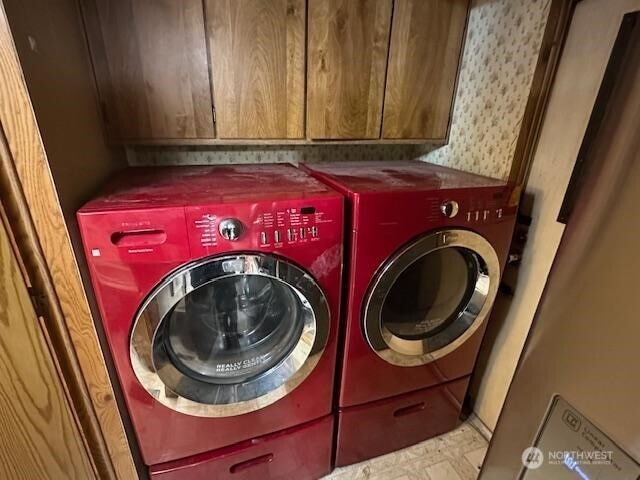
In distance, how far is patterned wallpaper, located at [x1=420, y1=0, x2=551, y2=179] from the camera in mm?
1137

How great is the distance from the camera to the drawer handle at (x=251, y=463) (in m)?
1.15

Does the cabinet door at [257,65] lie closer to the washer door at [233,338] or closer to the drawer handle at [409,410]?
the washer door at [233,338]

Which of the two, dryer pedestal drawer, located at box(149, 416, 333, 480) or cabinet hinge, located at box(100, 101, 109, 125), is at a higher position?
cabinet hinge, located at box(100, 101, 109, 125)

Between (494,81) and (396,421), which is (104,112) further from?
(396,421)

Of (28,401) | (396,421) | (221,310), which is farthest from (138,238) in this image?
(396,421)

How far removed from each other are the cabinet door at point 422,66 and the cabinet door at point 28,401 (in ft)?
4.28

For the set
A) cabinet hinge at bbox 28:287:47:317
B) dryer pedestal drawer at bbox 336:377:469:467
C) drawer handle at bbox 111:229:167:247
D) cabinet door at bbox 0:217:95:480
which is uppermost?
drawer handle at bbox 111:229:167:247

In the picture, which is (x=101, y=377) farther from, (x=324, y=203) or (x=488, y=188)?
(x=488, y=188)

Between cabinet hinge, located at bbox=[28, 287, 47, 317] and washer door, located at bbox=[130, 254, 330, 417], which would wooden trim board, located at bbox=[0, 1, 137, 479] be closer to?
cabinet hinge, located at bbox=[28, 287, 47, 317]

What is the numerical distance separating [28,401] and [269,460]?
0.76m

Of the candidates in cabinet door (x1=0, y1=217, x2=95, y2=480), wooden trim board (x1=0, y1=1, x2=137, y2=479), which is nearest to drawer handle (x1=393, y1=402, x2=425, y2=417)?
wooden trim board (x1=0, y1=1, x2=137, y2=479)

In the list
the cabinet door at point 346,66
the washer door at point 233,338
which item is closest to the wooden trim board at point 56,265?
the washer door at point 233,338

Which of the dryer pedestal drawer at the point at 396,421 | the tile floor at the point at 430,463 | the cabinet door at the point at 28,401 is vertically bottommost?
the tile floor at the point at 430,463

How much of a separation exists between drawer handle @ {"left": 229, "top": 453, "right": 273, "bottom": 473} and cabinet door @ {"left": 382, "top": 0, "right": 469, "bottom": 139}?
1.33 m
